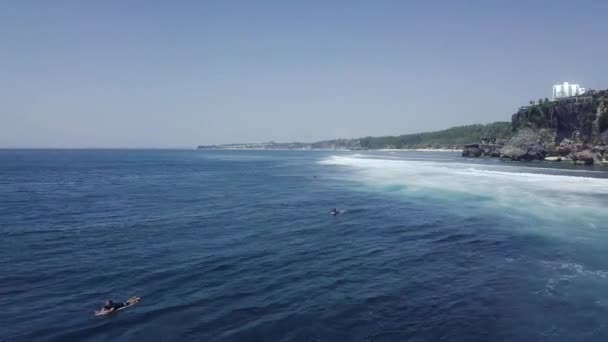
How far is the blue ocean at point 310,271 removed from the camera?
17.2 meters

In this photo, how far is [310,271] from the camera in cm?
2456

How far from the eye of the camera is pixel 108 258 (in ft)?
89.2

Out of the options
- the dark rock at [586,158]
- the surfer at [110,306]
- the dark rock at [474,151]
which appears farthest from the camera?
the dark rock at [474,151]

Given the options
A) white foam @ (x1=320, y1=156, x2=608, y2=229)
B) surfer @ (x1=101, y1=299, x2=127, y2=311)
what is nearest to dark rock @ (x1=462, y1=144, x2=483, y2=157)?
white foam @ (x1=320, y1=156, x2=608, y2=229)

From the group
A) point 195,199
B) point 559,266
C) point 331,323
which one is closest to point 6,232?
point 195,199

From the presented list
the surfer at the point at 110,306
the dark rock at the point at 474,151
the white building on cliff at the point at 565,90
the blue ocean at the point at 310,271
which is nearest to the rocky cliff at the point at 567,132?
the dark rock at the point at 474,151

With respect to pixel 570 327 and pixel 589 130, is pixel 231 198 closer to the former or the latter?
pixel 570 327

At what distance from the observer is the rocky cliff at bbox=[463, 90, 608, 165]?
112312 millimetres

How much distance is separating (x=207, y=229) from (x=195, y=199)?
20.5 m

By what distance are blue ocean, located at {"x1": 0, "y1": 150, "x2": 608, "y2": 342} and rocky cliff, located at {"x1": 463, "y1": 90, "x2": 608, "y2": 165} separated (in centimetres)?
7772

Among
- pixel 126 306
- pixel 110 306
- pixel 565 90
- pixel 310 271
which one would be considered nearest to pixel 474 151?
pixel 565 90

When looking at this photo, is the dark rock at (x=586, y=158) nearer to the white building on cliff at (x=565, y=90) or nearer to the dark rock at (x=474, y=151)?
the dark rock at (x=474, y=151)

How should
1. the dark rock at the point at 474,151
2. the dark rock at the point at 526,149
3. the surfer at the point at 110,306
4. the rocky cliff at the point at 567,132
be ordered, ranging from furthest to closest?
the dark rock at the point at 474,151
the dark rock at the point at 526,149
the rocky cliff at the point at 567,132
the surfer at the point at 110,306

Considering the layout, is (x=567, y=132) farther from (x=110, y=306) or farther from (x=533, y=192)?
(x=110, y=306)
